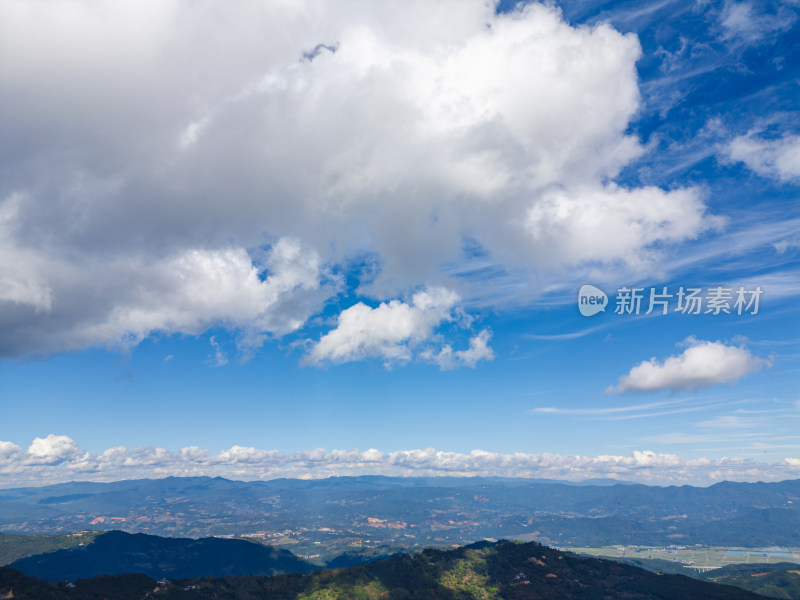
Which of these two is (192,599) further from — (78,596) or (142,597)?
(78,596)

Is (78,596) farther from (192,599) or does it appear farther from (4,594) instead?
(192,599)

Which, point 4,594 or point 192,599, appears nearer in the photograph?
point 4,594

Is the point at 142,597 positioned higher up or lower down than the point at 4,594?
lower down

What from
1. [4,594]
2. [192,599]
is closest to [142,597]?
[192,599]

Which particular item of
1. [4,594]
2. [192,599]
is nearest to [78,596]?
[4,594]

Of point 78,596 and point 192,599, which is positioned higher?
point 78,596

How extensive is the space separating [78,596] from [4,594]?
25.4 meters

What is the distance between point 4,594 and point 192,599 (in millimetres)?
72108

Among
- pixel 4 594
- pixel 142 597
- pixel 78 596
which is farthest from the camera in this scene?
pixel 142 597

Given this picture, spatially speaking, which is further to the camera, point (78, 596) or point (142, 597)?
point (142, 597)

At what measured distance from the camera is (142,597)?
189500 mm

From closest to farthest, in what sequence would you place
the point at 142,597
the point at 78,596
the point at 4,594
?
the point at 4,594 < the point at 78,596 < the point at 142,597

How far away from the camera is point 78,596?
169 metres

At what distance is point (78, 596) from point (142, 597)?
27.5 meters
